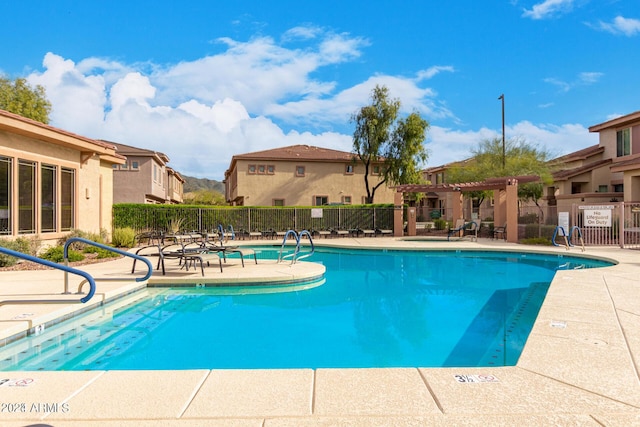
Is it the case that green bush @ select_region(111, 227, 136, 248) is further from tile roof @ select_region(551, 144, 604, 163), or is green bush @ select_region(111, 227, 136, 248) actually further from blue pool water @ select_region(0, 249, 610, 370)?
tile roof @ select_region(551, 144, 604, 163)

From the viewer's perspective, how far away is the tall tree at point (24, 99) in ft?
124

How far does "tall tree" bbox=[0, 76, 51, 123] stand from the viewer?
37656 millimetres

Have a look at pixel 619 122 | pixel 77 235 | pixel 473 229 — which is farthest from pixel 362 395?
pixel 619 122

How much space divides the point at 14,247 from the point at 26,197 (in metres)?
2.47

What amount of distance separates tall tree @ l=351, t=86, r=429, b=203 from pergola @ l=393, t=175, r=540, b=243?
581cm

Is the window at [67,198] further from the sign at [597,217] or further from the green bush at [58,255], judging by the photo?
the sign at [597,217]

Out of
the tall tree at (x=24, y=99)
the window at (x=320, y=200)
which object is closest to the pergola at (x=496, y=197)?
the window at (x=320, y=200)

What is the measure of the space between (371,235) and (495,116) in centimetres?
1752

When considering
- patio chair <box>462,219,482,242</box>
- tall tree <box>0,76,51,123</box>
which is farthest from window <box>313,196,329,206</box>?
tall tree <box>0,76,51,123</box>

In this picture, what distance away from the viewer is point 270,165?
3278cm

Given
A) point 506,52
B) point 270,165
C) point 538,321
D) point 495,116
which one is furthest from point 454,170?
point 538,321

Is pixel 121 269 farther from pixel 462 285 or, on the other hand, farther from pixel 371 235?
pixel 371 235

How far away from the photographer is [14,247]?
11242 millimetres

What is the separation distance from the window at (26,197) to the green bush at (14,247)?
40.6 inches
